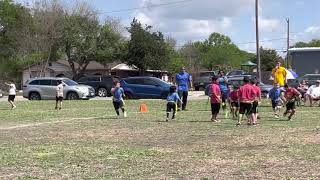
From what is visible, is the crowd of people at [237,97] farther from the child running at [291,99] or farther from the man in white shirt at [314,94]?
the man in white shirt at [314,94]

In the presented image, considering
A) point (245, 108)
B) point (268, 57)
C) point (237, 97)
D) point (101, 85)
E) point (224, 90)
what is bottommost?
point (245, 108)

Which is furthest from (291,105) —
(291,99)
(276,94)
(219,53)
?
(219,53)

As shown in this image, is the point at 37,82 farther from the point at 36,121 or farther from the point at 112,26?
the point at 112,26

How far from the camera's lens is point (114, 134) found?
14891 mm

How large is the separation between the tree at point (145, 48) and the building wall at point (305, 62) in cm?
2925

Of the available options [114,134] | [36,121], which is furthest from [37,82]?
[114,134]

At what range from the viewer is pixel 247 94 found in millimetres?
17094

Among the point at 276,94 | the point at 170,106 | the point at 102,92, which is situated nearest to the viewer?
the point at 170,106

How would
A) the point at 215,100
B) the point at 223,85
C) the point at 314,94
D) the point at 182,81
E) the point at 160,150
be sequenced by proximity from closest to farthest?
the point at 160,150
the point at 215,100
the point at 223,85
the point at 182,81
the point at 314,94

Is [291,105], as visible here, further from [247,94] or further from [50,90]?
[50,90]

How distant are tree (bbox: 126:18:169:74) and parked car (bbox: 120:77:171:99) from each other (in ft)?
92.7

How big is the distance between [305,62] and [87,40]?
34474mm

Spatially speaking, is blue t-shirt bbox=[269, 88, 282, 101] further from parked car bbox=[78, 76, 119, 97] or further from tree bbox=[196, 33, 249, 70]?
tree bbox=[196, 33, 249, 70]

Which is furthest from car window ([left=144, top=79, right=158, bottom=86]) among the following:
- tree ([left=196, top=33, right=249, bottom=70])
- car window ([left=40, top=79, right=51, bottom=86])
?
tree ([left=196, top=33, right=249, bottom=70])
